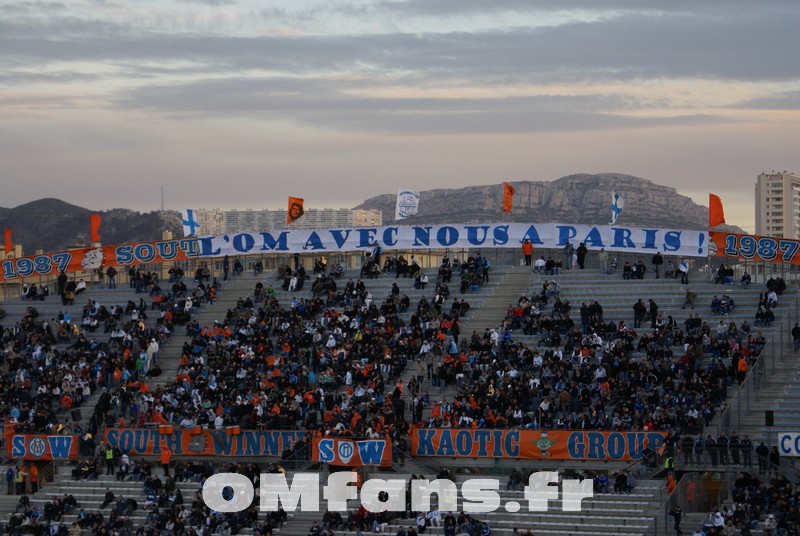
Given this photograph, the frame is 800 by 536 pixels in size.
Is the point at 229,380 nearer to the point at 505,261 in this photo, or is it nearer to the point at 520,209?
the point at 505,261

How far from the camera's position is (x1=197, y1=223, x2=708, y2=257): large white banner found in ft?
178

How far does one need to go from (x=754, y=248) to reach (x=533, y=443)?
13833mm

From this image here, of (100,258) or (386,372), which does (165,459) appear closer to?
(386,372)

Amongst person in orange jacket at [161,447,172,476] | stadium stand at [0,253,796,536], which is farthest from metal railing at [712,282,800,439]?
person in orange jacket at [161,447,172,476]

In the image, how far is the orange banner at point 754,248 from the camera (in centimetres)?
5147

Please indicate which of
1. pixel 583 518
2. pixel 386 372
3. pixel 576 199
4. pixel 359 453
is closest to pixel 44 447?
pixel 359 453

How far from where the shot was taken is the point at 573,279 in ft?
174

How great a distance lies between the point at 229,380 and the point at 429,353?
6661 millimetres

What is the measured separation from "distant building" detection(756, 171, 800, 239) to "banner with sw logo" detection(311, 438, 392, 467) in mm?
111591

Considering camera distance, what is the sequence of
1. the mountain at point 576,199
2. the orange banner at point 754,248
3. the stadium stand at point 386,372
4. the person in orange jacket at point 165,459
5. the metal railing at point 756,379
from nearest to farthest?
1. the stadium stand at point 386,372
2. the metal railing at point 756,379
3. the person in orange jacket at point 165,459
4. the orange banner at point 754,248
5. the mountain at point 576,199

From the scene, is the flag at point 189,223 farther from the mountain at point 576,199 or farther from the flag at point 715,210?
the mountain at point 576,199

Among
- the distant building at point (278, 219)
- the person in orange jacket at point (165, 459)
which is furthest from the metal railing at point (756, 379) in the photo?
the distant building at point (278, 219)

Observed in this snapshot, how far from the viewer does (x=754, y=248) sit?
2052 inches

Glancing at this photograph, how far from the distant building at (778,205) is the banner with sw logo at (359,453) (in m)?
112
